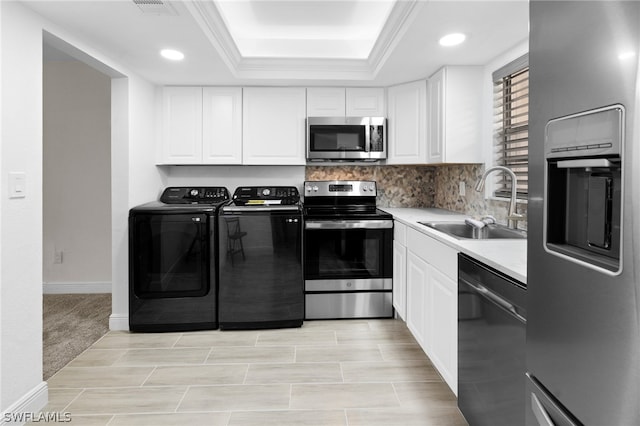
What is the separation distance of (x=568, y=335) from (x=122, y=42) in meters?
A: 2.84

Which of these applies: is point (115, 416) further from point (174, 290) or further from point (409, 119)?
point (409, 119)

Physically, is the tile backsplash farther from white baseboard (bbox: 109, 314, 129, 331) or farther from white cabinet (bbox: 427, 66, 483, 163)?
white baseboard (bbox: 109, 314, 129, 331)

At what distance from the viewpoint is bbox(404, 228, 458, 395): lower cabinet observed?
2055mm

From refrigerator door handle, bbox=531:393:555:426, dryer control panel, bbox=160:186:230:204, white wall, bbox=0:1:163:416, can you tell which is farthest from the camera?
dryer control panel, bbox=160:186:230:204

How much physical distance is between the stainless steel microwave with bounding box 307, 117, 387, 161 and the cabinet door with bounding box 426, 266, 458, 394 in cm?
161

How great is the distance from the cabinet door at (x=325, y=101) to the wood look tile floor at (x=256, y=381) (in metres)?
1.89

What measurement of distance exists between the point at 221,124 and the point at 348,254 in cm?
161

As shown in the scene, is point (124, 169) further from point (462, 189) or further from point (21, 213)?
point (462, 189)

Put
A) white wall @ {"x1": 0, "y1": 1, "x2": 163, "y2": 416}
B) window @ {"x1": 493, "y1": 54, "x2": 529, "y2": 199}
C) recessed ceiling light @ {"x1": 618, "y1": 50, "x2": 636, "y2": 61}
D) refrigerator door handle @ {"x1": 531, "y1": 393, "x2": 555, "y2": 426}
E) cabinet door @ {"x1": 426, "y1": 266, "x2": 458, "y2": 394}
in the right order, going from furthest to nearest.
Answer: window @ {"x1": 493, "y1": 54, "x2": 529, "y2": 199} → cabinet door @ {"x1": 426, "y1": 266, "x2": 458, "y2": 394} → white wall @ {"x1": 0, "y1": 1, "x2": 163, "y2": 416} → refrigerator door handle @ {"x1": 531, "y1": 393, "x2": 555, "y2": 426} → recessed ceiling light @ {"x1": 618, "y1": 50, "x2": 636, "y2": 61}

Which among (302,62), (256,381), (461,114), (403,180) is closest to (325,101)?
(302,62)

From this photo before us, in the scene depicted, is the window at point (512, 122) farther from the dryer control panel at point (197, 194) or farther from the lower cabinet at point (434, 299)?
the dryer control panel at point (197, 194)

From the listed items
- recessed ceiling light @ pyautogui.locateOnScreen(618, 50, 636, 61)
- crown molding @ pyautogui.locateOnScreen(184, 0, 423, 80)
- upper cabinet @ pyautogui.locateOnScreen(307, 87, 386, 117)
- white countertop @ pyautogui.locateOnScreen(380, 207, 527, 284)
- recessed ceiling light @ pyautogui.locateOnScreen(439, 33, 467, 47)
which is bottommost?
white countertop @ pyautogui.locateOnScreen(380, 207, 527, 284)

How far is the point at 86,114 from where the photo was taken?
4133 mm

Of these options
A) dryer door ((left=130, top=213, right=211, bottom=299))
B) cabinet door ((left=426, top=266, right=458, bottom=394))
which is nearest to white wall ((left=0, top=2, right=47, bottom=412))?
dryer door ((left=130, top=213, right=211, bottom=299))
